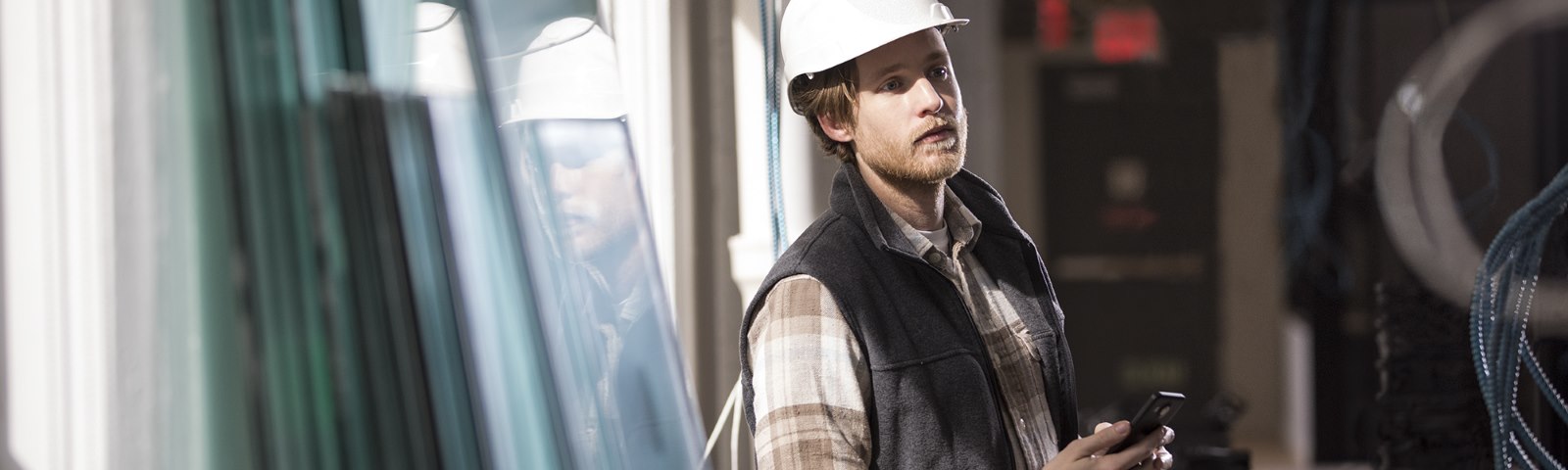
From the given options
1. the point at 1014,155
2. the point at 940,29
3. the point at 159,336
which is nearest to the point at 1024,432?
the point at 940,29

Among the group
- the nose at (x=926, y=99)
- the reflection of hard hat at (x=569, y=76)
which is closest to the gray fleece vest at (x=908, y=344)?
the nose at (x=926, y=99)

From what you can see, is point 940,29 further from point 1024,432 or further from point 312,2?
point 312,2

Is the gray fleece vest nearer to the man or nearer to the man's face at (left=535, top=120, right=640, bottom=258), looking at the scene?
the man

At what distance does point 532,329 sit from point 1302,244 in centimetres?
565

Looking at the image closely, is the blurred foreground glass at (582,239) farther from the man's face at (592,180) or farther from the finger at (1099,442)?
the finger at (1099,442)

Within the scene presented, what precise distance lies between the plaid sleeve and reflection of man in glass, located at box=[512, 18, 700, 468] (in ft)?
1.69

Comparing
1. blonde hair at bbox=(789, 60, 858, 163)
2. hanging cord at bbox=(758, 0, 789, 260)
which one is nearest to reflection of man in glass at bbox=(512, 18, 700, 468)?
hanging cord at bbox=(758, 0, 789, 260)

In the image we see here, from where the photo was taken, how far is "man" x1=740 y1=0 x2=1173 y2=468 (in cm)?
128

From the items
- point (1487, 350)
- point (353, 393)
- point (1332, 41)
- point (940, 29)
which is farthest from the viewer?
point (1332, 41)

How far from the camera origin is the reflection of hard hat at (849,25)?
4.43ft

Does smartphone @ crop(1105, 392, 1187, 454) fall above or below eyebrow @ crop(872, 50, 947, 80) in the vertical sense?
below

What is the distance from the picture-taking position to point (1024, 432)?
4.50ft

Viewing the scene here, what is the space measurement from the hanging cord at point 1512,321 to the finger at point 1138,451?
1.29 metres

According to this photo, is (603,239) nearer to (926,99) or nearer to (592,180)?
(592,180)
